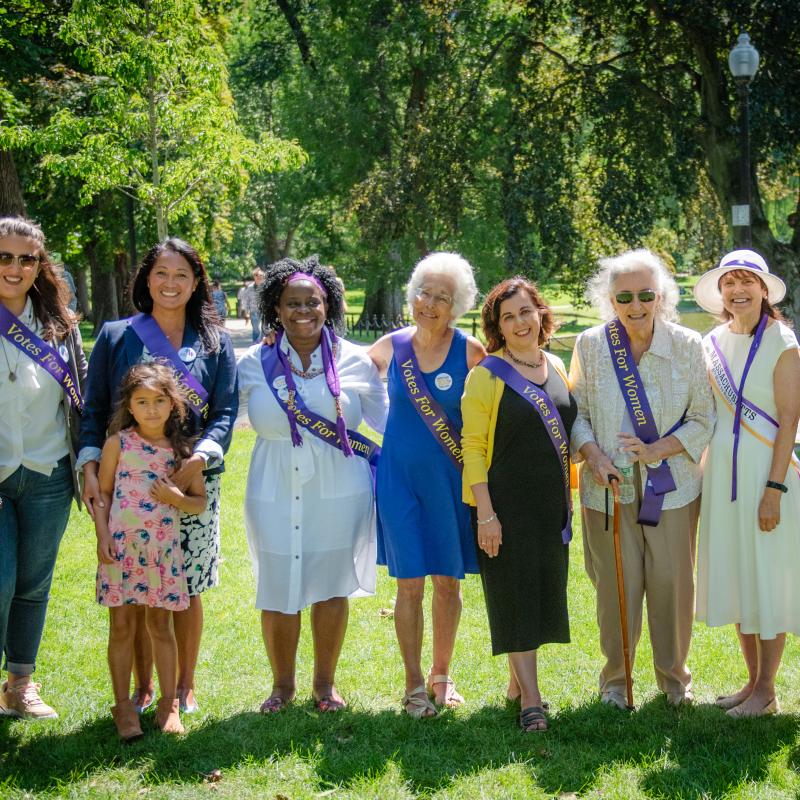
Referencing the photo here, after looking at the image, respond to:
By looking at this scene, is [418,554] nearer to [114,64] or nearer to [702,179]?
[114,64]

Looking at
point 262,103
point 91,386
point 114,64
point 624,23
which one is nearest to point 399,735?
point 91,386

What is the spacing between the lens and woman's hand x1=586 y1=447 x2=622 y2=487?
4.28m

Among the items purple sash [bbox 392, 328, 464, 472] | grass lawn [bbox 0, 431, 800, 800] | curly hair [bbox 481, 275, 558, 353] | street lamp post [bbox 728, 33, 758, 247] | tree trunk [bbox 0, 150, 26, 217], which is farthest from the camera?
tree trunk [bbox 0, 150, 26, 217]

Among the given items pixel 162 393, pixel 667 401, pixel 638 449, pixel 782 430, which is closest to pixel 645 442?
pixel 638 449

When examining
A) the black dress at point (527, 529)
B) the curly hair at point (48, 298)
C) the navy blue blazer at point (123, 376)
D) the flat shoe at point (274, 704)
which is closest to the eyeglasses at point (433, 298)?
the black dress at point (527, 529)

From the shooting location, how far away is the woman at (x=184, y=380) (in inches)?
169

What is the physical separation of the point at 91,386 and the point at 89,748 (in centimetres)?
155

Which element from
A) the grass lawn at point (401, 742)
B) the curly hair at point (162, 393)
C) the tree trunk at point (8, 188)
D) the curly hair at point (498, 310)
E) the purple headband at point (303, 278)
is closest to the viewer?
the grass lawn at point (401, 742)

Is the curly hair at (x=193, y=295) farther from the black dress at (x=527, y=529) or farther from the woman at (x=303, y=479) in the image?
the black dress at (x=527, y=529)

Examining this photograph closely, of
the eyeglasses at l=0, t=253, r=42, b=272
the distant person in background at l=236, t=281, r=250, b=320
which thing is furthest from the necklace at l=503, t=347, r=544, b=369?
the distant person in background at l=236, t=281, r=250, b=320

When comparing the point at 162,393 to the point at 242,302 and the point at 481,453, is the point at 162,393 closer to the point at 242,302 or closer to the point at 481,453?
the point at 481,453

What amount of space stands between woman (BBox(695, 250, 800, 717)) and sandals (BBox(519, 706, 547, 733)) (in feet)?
2.92

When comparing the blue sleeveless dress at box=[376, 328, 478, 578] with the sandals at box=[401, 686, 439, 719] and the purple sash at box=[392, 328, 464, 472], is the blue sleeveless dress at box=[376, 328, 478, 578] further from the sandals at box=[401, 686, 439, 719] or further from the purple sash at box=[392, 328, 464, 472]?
the sandals at box=[401, 686, 439, 719]

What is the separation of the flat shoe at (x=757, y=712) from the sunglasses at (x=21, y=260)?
12.1 feet
